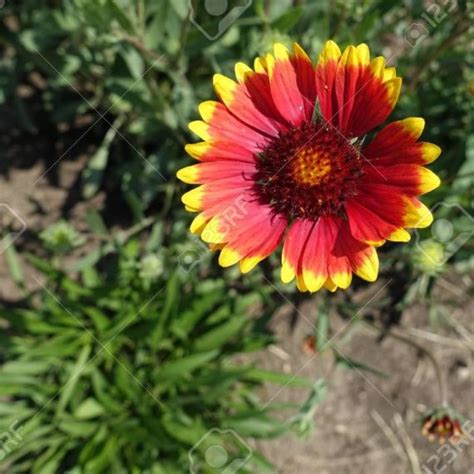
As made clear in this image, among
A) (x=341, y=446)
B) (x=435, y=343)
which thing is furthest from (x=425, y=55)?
(x=341, y=446)

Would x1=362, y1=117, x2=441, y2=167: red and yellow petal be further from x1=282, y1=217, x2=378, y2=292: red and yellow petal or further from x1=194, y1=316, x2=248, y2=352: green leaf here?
x1=194, y1=316, x2=248, y2=352: green leaf

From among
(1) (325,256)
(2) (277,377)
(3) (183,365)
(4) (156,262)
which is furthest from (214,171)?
(2) (277,377)

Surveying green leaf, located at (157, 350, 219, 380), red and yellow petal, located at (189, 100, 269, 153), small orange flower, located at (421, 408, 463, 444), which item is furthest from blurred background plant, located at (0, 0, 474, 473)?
red and yellow petal, located at (189, 100, 269, 153)

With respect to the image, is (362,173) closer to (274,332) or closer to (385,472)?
(274,332)

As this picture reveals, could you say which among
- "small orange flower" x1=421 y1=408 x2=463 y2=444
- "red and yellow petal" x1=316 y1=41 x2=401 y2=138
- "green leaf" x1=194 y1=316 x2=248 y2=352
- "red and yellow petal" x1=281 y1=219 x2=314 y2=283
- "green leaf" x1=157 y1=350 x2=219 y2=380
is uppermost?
"red and yellow petal" x1=316 y1=41 x2=401 y2=138

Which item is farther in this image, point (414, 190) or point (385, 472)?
point (385, 472)

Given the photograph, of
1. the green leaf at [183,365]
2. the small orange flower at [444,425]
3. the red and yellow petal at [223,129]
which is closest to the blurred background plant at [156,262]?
the green leaf at [183,365]
